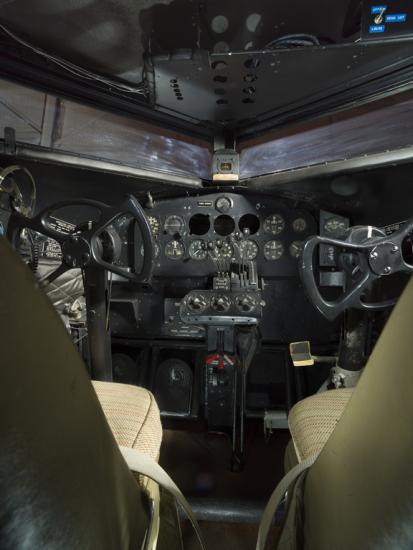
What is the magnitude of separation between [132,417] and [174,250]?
1433 millimetres

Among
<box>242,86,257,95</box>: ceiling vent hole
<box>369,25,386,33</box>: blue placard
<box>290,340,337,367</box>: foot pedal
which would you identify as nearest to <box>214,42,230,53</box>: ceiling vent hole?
<box>242,86,257,95</box>: ceiling vent hole

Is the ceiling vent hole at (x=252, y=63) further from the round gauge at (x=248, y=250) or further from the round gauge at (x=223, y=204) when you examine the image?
the round gauge at (x=248, y=250)

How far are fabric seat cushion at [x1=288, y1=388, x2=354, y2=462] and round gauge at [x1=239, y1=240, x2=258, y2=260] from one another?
1.21 meters

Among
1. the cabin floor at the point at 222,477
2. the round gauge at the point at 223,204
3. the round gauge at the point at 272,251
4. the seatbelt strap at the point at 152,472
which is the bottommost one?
the cabin floor at the point at 222,477

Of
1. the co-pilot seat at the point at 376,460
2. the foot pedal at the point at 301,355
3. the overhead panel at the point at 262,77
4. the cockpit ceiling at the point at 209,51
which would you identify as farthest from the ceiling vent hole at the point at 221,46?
the co-pilot seat at the point at 376,460

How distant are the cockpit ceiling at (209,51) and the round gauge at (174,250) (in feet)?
2.83

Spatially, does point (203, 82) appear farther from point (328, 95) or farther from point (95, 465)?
point (95, 465)

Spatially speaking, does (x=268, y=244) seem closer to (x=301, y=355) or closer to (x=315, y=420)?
(x=301, y=355)

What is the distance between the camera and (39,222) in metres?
1.45

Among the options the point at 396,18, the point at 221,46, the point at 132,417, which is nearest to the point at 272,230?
the point at 221,46

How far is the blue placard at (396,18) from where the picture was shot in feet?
4.81

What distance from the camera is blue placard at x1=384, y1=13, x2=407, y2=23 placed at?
1.46 m

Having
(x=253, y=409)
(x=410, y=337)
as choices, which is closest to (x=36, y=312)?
(x=410, y=337)

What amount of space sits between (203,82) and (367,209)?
3.97 feet
